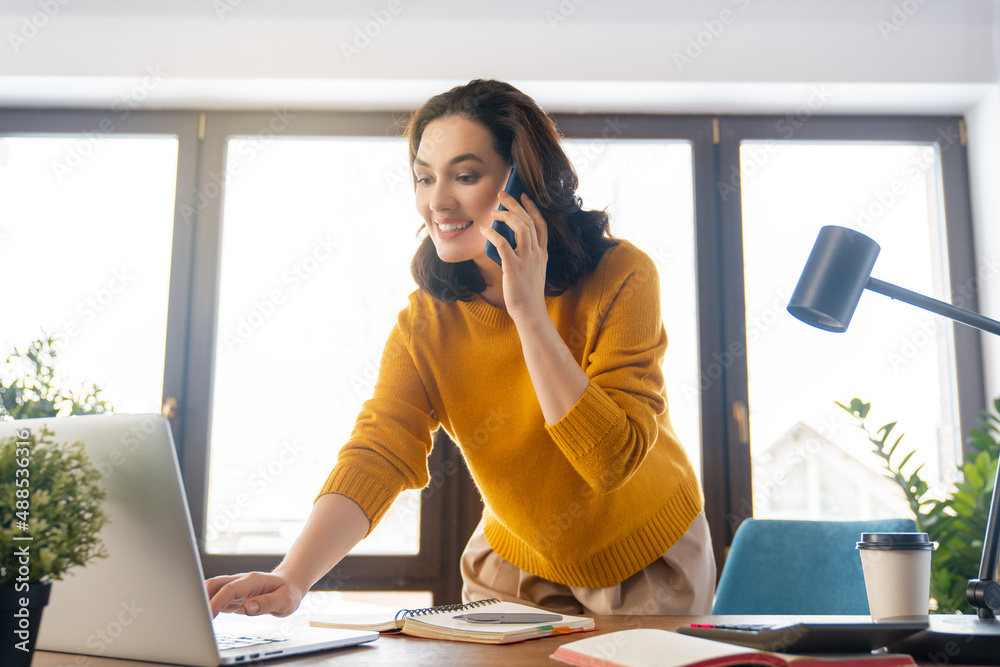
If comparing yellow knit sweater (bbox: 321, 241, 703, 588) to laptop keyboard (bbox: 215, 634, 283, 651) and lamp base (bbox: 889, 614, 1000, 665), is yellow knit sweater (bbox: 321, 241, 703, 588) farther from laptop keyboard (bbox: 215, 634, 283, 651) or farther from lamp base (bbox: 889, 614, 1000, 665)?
lamp base (bbox: 889, 614, 1000, 665)

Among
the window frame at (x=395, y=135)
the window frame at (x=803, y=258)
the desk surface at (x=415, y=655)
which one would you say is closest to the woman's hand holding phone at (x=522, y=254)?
the desk surface at (x=415, y=655)

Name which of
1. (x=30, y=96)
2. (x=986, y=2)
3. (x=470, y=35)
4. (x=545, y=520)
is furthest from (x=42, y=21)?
(x=986, y=2)

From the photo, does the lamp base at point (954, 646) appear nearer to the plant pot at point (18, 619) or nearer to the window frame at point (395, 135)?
the plant pot at point (18, 619)

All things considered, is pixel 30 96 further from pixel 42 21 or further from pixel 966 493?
pixel 966 493

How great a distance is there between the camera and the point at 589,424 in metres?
1.04

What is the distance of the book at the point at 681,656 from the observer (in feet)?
1.96

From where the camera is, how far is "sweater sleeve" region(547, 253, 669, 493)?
1.04 meters

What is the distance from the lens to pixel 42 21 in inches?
99.0

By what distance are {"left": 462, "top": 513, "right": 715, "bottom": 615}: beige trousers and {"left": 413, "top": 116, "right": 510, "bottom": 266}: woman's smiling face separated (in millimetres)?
574

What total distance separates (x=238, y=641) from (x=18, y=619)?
0.26 meters

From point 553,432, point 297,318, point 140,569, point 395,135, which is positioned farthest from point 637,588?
point 395,135

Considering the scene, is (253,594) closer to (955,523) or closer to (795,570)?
(795,570)

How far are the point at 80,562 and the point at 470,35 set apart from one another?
91.4 inches

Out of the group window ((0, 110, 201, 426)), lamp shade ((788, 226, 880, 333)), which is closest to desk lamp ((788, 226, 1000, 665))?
lamp shade ((788, 226, 880, 333))
